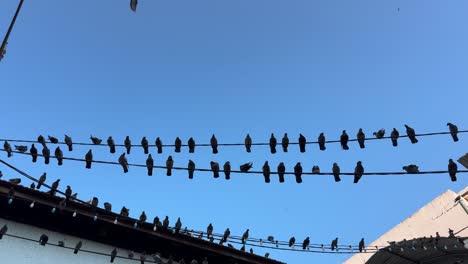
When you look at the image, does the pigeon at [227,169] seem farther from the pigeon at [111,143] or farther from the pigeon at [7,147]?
the pigeon at [7,147]

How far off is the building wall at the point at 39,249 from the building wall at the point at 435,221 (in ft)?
34.5

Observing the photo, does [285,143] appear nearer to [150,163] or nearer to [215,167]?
[215,167]

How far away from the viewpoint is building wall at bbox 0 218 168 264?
8.11 meters

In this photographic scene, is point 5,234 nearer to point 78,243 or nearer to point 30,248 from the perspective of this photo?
point 30,248

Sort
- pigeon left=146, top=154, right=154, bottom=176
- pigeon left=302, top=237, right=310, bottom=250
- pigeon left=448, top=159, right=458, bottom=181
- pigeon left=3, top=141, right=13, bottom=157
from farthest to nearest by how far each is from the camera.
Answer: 1. pigeon left=302, top=237, right=310, bottom=250
2. pigeon left=146, top=154, right=154, bottom=176
3. pigeon left=3, top=141, right=13, bottom=157
4. pigeon left=448, top=159, right=458, bottom=181

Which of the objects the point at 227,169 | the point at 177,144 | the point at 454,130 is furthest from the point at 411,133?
the point at 177,144

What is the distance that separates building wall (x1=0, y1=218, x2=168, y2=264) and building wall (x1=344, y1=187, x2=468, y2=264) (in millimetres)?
10517

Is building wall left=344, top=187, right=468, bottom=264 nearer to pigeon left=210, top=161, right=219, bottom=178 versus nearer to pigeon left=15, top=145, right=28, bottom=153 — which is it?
pigeon left=210, top=161, right=219, bottom=178

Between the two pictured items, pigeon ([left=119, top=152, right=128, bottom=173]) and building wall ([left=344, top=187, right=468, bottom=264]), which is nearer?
pigeon ([left=119, top=152, right=128, bottom=173])

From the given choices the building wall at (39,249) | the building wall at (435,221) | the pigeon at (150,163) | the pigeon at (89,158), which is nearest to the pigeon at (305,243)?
the building wall at (39,249)

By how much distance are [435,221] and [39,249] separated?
13.7m

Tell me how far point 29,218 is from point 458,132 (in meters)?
8.01

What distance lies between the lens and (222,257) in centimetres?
1022

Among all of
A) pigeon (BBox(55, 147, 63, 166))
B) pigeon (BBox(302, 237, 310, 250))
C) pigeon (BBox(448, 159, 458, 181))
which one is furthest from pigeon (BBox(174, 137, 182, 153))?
pigeon (BBox(448, 159, 458, 181))
